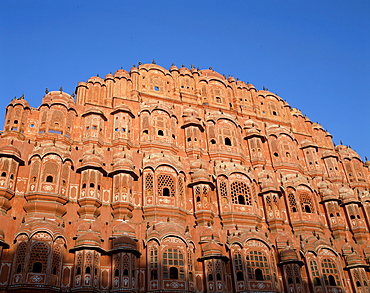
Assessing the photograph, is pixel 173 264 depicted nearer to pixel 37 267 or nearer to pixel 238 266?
pixel 238 266

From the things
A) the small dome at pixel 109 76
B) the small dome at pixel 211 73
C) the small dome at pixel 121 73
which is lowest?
the small dome at pixel 109 76

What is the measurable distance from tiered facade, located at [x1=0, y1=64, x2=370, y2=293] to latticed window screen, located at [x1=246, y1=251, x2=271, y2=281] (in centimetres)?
7

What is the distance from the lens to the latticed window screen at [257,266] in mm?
24298

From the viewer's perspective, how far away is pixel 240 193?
2758cm

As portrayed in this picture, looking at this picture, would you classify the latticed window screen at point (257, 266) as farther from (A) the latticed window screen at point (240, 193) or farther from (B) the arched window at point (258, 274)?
(A) the latticed window screen at point (240, 193)

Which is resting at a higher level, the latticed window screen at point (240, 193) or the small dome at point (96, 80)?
the small dome at point (96, 80)

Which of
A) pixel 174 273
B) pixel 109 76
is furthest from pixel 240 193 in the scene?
pixel 109 76

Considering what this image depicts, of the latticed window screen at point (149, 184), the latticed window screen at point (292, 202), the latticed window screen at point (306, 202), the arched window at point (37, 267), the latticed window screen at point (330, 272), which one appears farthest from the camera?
the latticed window screen at point (306, 202)

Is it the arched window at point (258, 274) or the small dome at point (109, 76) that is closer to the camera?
the arched window at point (258, 274)

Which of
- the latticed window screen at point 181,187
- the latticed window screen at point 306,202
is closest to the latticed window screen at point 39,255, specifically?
the latticed window screen at point 181,187

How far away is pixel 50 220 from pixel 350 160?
25.8 meters

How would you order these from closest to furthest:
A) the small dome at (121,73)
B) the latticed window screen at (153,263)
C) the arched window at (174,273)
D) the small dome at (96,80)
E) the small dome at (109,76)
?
the latticed window screen at (153,263) → the arched window at (174,273) → the small dome at (96,80) → the small dome at (109,76) → the small dome at (121,73)

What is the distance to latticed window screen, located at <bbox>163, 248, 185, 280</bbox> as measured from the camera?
889 inches

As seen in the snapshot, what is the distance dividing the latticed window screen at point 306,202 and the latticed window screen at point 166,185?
32.3ft
